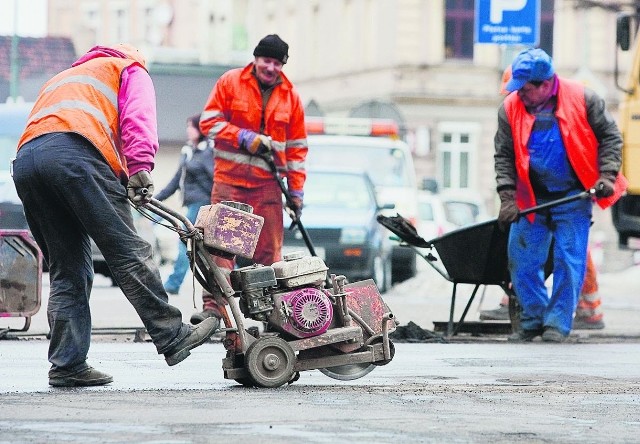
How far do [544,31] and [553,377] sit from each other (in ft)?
154

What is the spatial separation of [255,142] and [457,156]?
4373cm

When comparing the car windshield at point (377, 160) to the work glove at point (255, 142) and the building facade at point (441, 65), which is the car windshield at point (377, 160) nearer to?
the work glove at point (255, 142)

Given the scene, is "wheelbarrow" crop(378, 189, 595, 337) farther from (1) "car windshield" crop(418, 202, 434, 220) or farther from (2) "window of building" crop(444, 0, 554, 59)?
(2) "window of building" crop(444, 0, 554, 59)

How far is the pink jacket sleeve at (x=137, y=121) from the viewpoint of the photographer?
8406 mm

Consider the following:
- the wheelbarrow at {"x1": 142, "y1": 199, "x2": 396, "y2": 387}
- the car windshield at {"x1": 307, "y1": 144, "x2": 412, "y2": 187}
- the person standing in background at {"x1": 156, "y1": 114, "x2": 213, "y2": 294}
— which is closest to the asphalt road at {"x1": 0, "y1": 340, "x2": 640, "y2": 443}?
the wheelbarrow at {"x1": 142, "y1": 199, "x2": 396, "y2": 387}

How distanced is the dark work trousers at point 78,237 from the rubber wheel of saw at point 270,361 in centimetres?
36

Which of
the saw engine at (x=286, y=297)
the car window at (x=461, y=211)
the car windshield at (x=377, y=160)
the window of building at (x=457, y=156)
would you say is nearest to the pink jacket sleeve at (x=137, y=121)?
the saw engine at (x=286, y=297)

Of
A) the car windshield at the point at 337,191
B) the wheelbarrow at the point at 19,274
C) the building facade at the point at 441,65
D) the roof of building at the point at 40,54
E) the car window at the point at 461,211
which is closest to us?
the wheelbarrow at the point at 19,274

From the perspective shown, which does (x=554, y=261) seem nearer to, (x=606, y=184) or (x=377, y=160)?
(x=606, y=184)

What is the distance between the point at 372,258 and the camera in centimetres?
2058

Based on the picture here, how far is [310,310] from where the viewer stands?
862 centimetres

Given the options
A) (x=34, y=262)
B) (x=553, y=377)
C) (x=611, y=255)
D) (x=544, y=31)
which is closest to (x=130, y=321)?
(x=34, y=262)

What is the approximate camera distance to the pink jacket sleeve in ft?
27.6

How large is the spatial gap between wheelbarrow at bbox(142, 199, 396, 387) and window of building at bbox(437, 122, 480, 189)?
46.4m
